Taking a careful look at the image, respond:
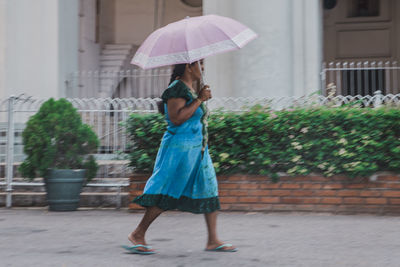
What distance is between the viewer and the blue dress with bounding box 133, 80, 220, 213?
5.31 meters

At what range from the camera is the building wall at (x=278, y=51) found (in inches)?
500

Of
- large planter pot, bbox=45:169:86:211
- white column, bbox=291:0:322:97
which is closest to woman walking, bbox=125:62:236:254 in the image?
large planter pot, bbox=45:169:86:211

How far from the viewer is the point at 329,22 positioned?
1872 centimetres

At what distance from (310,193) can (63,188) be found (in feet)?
11.4

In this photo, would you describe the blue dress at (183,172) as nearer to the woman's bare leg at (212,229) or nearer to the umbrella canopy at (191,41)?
the woman's bare leg at (212,229)

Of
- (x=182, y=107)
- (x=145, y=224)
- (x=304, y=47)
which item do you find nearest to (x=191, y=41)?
(x=182, y=107)

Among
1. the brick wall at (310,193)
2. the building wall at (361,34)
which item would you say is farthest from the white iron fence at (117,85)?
the brick wall at (310,193)

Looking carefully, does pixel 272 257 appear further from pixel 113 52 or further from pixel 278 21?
pixel 113 52

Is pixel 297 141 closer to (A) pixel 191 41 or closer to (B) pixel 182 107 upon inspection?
(B) pixel 182 107

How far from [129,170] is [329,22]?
1173 centimetres

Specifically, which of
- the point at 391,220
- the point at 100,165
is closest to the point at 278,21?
the point at 100,165

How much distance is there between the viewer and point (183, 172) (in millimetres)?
5316

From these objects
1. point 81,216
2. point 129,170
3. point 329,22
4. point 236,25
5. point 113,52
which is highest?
point 329,22

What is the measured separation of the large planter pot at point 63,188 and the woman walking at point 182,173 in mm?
3507
